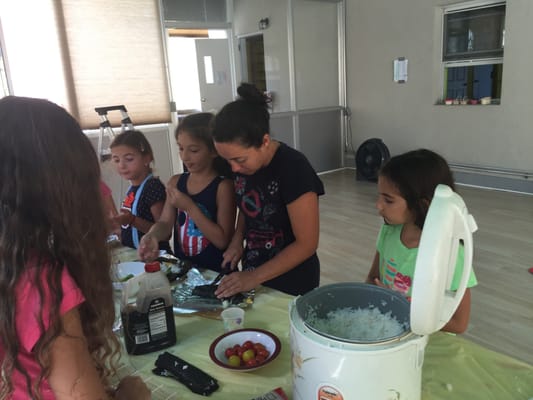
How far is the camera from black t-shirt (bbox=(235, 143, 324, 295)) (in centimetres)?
133

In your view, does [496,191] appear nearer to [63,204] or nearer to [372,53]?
[372,53]

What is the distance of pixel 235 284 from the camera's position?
3.93 feet

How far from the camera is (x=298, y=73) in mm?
5852

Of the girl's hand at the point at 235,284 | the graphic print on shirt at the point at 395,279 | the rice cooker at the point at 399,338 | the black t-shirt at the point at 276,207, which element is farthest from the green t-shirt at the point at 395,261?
the rice cooker at the point at 399,338

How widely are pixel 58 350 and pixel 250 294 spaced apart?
657 millimetres

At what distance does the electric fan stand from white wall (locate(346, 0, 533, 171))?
1.40 feet

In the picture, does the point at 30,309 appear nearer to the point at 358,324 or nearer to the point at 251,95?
the point at 358,324

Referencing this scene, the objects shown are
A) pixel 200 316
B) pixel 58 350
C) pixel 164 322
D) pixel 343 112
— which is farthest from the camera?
pixel 343 112

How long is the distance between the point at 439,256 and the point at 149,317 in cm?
68

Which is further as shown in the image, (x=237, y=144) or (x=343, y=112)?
(x=343, y=112)

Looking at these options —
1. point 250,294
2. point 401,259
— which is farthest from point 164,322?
point 401,259

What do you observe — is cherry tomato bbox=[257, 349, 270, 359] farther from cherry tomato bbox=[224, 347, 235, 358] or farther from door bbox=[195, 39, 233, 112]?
door bbox=[195, 39, 233, 112]

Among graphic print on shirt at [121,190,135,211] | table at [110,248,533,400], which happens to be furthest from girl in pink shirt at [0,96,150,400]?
graphic print on shirt at [121,190,135,211]

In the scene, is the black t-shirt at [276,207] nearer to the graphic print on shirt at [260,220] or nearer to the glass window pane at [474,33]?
the graphic print on shirt at [260,220]
